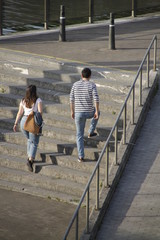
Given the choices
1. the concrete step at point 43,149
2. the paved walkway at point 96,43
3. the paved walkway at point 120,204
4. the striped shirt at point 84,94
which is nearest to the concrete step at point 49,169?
the concrete step at point 43,149

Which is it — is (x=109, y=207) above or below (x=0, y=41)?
below

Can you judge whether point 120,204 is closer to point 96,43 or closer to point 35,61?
point 35,61

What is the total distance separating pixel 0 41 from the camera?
20.3 metres

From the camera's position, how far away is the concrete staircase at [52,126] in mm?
14430

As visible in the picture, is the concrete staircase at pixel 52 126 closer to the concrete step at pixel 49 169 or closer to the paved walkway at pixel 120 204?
the concrete step at pixel 49 169

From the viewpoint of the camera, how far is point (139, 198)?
41.2 ft

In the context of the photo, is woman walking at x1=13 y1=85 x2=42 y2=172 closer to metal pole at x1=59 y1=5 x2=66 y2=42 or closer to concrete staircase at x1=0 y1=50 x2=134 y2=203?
concrete staircase at x1=0 y1=50 x2=134 y2=203

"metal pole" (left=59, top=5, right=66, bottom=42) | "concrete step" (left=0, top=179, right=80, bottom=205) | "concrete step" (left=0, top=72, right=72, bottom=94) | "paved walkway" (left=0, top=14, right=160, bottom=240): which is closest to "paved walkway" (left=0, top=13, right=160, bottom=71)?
"paved walkway" (left=0, top=14, right=160, bottom=240)

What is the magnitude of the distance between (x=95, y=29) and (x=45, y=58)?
4085 mm

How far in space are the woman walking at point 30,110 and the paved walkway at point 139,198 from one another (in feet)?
5.57

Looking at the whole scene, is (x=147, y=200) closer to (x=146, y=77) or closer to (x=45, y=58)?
(x=146, y=77)

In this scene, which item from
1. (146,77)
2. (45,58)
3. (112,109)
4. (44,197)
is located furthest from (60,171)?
(45,58)

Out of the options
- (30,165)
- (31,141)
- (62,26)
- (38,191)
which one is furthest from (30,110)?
(62,26)

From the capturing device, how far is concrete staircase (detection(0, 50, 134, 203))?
47.3 ft
